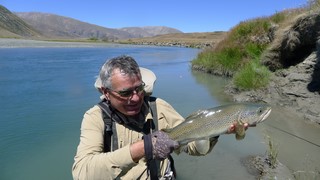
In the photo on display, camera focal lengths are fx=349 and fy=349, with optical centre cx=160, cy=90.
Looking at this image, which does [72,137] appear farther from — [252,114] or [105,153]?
[252,114]

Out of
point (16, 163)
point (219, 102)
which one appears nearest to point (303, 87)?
point (219, 102)

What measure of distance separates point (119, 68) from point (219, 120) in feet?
3.29

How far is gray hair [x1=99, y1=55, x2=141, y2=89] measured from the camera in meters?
3.06

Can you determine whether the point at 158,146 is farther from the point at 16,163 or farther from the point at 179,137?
the point at 16,163

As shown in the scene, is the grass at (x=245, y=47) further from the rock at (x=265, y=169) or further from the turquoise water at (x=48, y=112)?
the rock at (x=265, y=169)

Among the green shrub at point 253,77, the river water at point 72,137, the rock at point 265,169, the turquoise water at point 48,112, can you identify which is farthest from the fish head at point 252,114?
the green shrub at point 253,77

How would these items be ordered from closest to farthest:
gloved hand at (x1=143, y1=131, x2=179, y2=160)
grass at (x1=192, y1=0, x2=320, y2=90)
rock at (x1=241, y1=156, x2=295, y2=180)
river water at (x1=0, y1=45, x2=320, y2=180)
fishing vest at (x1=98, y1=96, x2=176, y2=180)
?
gloved hand at (x1=143, y1=131, x2=179, y2=160) < fishing vest at (x1=98, y1=96, x2=176, y2=180) < rock at (x1=241, y1=156, x2=295, y2=180) < river water at (x1=0, y1=45, x2=320, y2=180) < grass at (x1=192, y1=0, x2=320, y2=90)

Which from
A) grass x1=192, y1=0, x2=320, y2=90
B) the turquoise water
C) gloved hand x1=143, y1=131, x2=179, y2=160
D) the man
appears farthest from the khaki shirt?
grass x1=192, y1=0, x2=320, y2=90

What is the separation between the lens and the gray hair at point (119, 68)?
306 cm

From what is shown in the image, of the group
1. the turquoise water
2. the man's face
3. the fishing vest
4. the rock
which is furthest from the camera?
the turquoise water

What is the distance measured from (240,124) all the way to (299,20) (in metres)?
11.2

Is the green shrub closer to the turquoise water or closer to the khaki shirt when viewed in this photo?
the turquoise water

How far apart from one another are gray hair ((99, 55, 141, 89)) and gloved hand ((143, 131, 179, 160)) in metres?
0.65

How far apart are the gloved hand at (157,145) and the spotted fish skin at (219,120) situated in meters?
0.34
